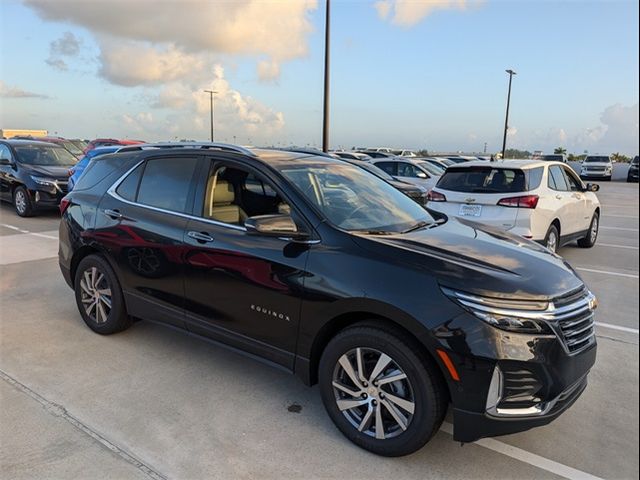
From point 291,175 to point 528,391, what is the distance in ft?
6.58

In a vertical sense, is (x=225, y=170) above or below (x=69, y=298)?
above

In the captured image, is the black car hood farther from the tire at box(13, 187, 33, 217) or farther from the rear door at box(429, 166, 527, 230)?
the rear door at box(429, 166, 527, 230)

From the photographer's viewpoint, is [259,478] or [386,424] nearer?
[259,478]

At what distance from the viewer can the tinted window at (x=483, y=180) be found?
6.79m

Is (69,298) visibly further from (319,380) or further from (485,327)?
(485,327)

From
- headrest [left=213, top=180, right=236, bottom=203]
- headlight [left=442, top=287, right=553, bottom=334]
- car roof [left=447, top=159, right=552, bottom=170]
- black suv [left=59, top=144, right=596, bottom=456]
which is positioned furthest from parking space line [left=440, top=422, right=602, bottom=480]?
car roof [left=447, top=159, right=552, bottom=170]

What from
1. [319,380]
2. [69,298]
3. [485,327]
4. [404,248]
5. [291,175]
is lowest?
[69,298]

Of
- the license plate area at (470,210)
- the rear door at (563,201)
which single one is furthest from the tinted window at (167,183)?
the rear door at (563,201)

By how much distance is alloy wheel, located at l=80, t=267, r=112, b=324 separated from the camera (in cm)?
427

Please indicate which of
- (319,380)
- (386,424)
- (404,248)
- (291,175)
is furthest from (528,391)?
(291,175)

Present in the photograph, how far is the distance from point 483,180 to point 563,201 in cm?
148

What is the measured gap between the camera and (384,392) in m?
2.68

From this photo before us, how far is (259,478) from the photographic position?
2537 millimetres

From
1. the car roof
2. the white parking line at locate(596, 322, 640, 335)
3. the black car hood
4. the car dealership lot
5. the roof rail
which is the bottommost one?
the car dealership lot
